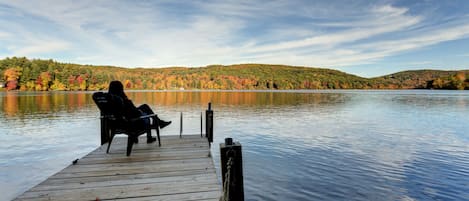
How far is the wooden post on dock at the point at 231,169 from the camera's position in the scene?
2506mm

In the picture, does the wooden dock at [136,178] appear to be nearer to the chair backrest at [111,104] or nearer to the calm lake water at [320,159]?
the chair backrest at [111,104]

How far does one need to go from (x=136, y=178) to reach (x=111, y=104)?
1.99 metres

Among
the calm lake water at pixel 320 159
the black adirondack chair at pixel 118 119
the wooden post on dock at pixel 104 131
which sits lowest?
the calm lake water at pixel 320 159

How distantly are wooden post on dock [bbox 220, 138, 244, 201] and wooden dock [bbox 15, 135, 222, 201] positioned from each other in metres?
0.28

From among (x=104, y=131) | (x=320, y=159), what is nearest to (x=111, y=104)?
(x=104, y=131)

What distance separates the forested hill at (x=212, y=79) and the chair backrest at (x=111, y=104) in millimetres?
92662

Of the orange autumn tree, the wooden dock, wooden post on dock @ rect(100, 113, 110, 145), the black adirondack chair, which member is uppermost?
the orange autumn tree

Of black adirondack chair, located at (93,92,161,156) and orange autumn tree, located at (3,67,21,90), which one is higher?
orange autumn tree, located at (3,67,21,90)

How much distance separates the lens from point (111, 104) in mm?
4676

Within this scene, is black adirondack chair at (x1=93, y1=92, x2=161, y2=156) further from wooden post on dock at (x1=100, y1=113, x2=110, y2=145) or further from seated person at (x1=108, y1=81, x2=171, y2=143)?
wooden post on dock at (x1=100, y1=113, x2=110, y2=145)

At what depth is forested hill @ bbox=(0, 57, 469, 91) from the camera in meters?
78.8

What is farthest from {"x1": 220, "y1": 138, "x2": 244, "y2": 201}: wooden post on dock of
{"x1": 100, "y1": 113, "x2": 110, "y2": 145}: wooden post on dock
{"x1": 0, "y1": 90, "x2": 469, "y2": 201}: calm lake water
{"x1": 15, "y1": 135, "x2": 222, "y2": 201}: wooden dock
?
{"x1": 100, "y1": 113, "x2": 110, "y2": 145}: wooden post on dock

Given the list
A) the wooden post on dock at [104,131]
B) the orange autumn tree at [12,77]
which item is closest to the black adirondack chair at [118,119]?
the wooden post on dock at [104,131]

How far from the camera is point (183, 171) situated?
368cm
